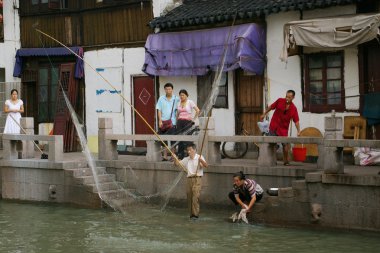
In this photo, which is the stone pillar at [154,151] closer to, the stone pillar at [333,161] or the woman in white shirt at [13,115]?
the woman in white shirt at [13,115]

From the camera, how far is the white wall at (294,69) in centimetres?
1795

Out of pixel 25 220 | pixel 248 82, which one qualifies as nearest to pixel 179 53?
pixel 248 82

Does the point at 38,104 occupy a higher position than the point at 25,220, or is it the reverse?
the point at 38,104

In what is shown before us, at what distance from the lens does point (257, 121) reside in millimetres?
20094

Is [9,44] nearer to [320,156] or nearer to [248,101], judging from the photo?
[248,101]

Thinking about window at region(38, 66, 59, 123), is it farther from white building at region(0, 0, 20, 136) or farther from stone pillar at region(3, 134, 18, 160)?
stone pillar at region(3, 134, 18, 160)

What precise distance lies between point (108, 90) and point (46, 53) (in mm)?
2665

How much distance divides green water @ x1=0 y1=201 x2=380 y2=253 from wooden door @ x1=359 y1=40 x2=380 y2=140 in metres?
4.60

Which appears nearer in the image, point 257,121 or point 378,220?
point 378,220

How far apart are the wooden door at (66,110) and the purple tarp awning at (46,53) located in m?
0.27

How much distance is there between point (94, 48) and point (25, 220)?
Answer: 8534 millimetres

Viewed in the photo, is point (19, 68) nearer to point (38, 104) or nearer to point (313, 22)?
point (38, 104)

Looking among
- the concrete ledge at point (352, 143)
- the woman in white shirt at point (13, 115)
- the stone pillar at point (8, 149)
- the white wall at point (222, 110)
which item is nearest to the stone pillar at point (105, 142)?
the stone pillar at point (8, 149)

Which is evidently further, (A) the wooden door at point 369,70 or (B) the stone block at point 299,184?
(A) the wooden door at point 369,70
